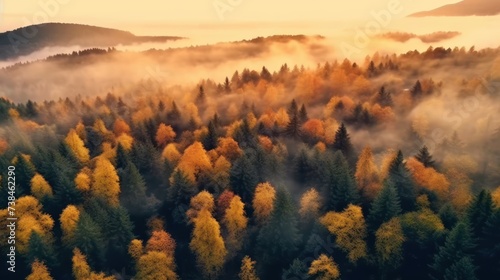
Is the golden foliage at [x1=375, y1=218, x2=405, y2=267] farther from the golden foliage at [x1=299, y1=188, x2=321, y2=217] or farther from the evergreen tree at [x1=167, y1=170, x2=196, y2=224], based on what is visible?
the evergreen tree at [x1=167, y1=170, x2=196, y2=224]

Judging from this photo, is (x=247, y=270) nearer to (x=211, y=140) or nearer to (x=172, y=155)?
(x=211, y=140)

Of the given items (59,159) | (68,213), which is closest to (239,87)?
(59,159)

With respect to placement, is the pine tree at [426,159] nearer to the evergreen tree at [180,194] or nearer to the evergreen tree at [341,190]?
the evergreen tree at [341,190]

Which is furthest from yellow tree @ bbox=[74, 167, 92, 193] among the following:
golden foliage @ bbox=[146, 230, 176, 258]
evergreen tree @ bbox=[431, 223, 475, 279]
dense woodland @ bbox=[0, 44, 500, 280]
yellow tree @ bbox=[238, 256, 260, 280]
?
evergreen tree @ bbox=[431, 223, 475, 279]

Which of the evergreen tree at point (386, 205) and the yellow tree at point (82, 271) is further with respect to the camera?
the yellow tree at point (82, 271)

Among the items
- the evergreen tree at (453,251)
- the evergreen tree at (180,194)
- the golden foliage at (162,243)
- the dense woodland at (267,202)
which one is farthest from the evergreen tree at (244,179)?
the evergreen tree at (453,251)

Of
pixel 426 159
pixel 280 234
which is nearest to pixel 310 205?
pixel 280 234
